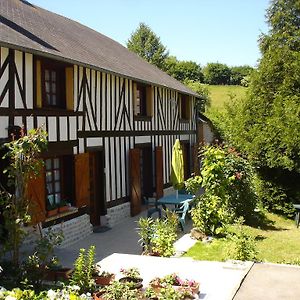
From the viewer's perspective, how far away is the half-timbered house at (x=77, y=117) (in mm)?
8320

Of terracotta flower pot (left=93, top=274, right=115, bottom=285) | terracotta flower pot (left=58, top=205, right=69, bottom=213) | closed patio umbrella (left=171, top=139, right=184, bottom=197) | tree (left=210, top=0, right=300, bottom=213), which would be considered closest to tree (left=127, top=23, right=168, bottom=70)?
tree (left=210, top=0, right=300, bottom=213)

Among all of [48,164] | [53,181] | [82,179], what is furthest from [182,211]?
[48,164]

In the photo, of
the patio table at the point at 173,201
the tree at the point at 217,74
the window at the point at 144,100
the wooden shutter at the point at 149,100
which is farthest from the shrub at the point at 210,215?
the tree at the point at 217,74

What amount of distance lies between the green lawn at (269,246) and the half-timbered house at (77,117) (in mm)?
3007

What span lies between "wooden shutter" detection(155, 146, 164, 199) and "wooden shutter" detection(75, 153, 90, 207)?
15.5ft

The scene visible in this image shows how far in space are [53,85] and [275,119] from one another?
6889 millimetres

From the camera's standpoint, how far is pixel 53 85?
32.1 feet

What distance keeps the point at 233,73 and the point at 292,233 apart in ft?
184

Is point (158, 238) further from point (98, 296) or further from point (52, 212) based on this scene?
point (98, 296)

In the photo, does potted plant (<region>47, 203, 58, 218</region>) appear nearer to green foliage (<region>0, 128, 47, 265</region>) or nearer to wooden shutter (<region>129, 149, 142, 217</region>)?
green foliage (<region>0, 128, 47, 265</region>)

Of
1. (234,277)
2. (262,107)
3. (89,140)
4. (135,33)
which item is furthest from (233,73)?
(234,277)

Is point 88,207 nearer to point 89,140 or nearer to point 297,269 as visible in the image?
point 89,140

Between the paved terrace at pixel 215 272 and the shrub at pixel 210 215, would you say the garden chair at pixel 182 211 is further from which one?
the paved terrace at pixel 215 272

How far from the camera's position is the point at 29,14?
11758 millimetres
